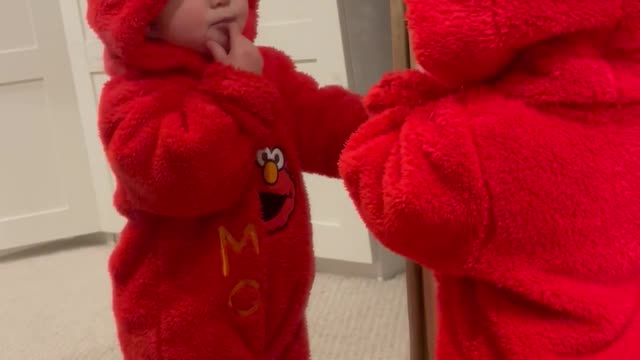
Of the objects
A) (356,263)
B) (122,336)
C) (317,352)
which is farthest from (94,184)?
(122,336)

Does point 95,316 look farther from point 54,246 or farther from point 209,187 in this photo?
point 209,187

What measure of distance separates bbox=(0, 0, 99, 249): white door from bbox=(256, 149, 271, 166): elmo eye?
5.65 feet

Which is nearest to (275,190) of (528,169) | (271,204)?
(271,204)

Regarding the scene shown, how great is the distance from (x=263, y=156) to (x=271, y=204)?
0.19 ft

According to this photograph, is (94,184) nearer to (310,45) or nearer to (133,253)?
(310,45)

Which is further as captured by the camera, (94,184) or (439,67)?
(94,184)

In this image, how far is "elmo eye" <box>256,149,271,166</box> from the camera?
2.79 feet

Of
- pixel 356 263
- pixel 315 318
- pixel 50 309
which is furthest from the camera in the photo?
pixel 50 309

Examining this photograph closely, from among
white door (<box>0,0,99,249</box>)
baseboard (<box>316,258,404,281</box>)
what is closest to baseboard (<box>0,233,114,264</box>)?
white door (<box>0,0,99,249</box>)

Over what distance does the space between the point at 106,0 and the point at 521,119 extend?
49cm

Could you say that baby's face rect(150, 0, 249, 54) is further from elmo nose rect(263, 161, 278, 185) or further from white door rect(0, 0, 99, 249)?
white door rect(0, 0, 99, 249)

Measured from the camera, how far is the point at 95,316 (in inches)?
74.4

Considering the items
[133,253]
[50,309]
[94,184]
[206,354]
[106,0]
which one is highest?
[106,0]

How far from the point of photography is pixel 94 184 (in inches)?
96.9
